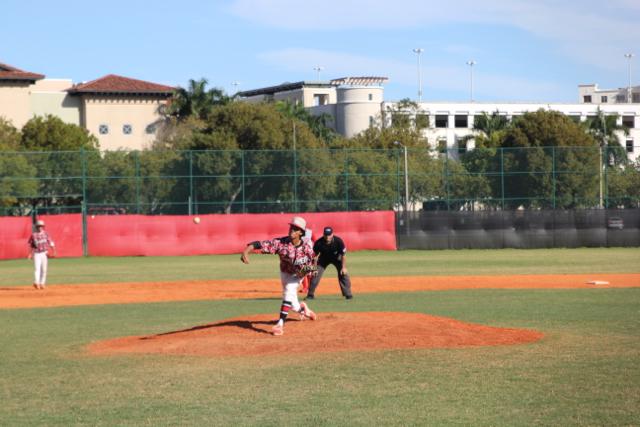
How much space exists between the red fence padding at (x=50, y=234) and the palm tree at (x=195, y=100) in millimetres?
52659

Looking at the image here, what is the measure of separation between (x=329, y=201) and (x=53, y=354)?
1298 inches

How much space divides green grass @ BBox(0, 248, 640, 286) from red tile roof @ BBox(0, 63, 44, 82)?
160 feet

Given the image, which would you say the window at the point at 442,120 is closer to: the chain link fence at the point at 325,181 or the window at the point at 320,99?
the window at the point at 320,99

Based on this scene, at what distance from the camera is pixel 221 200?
47625 millimetres

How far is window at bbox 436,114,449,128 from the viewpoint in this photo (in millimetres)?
113062

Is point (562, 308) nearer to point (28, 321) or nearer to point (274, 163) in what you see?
point (28, 321)

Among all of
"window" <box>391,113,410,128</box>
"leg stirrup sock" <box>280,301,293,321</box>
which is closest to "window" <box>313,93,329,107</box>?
"window" <box>391,113,410,128</box>

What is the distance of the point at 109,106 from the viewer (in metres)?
95.4

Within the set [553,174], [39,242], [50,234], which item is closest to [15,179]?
[50,234]

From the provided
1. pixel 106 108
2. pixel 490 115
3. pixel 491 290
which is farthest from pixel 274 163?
pixel 490 115

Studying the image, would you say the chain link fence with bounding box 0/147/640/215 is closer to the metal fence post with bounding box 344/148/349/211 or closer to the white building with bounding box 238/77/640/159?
the metal fence post with bounding box 344/148/349/211

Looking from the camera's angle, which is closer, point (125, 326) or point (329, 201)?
point (125, 326)

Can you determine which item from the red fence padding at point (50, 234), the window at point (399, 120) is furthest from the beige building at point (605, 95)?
the red fence padding at point (50, 234)

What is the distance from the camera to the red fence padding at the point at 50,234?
42.3 m
